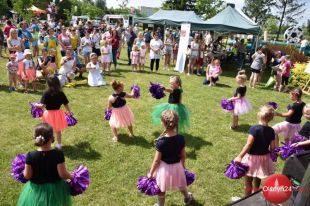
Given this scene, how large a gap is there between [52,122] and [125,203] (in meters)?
2.46

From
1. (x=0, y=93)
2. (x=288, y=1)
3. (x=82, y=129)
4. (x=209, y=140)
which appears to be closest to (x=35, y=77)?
(x=0, y=93)

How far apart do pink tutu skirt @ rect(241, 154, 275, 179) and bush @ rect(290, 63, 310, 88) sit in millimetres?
12810

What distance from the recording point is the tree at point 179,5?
201 ft

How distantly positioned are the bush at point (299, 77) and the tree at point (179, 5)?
4698 centimetres

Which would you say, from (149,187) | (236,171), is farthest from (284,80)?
(149,187)

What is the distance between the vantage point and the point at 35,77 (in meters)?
11.7

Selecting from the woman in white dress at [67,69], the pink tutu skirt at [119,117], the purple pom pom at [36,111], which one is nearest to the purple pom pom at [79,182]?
the purple pom pom at [36,111]

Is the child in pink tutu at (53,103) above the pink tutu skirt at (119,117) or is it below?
above

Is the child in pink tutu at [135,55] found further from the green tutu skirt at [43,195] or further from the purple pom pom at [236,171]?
the green tutu skirt at [43,195]

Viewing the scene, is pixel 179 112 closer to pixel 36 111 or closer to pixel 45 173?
pixel 36 111

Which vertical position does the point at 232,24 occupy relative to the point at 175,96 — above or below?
above

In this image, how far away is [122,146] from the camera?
294 inches

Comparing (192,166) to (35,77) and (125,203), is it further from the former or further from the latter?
(35,77)

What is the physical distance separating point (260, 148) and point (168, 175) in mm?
1512
